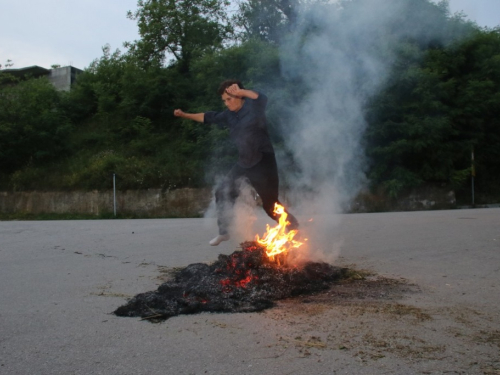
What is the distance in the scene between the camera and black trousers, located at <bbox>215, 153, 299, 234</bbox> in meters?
5.72

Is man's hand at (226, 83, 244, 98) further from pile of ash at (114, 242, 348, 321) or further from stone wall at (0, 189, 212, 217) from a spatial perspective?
stone wall at (0, 189, 212, 217)

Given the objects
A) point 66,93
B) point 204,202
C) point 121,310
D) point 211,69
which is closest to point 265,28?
point 211,69

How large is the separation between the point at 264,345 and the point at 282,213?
2529mm

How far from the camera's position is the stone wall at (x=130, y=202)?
21.0 m

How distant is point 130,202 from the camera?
2166 centimetres

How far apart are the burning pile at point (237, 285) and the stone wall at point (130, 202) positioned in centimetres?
1522

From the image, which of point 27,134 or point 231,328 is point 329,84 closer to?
point 231,328

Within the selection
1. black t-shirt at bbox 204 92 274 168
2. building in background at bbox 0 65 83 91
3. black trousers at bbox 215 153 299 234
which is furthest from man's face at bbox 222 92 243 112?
building in background at bbox 0 65 83 91

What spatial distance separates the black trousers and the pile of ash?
1.91 ft

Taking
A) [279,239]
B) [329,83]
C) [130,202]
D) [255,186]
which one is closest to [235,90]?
[255,186]

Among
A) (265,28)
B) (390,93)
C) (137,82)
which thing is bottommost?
(390,93)

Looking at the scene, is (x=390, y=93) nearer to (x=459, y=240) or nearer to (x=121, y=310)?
(x=459, y=240)

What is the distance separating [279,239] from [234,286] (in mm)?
1026

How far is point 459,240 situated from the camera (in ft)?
29.4
